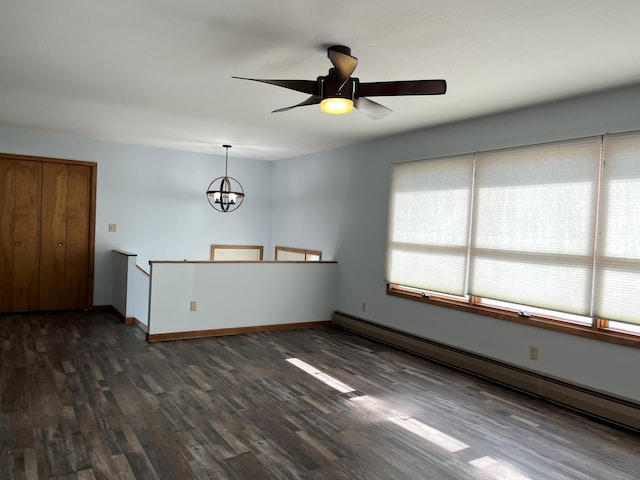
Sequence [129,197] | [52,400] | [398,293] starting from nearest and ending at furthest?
[52,400] < [398,293] < [129,197]

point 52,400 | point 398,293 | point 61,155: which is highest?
point 61,155

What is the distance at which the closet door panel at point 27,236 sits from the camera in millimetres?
6246

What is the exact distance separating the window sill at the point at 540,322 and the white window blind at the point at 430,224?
0.14m

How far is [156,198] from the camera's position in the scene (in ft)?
23.4

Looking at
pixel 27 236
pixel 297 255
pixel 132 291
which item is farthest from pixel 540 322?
pixel 27 236

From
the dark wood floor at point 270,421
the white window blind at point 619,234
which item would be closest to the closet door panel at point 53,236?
the dark wood floor at point 270,421

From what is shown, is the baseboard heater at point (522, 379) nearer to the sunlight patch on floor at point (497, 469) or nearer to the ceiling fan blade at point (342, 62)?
the sunlight patch on floor at point (497, 469)

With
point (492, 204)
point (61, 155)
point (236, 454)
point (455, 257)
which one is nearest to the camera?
point (236, 454)

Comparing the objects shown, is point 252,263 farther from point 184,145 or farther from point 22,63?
point 22,63

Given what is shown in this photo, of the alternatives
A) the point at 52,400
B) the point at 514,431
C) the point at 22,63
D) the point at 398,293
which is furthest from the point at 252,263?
the point at 514,431

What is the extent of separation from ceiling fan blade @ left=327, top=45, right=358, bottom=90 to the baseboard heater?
2915mm

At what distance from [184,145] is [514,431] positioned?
5.60 meters

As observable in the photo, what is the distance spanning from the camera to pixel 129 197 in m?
6.91

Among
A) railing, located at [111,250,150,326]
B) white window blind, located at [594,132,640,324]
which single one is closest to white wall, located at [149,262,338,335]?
railing, located at [111,250,150,326]
